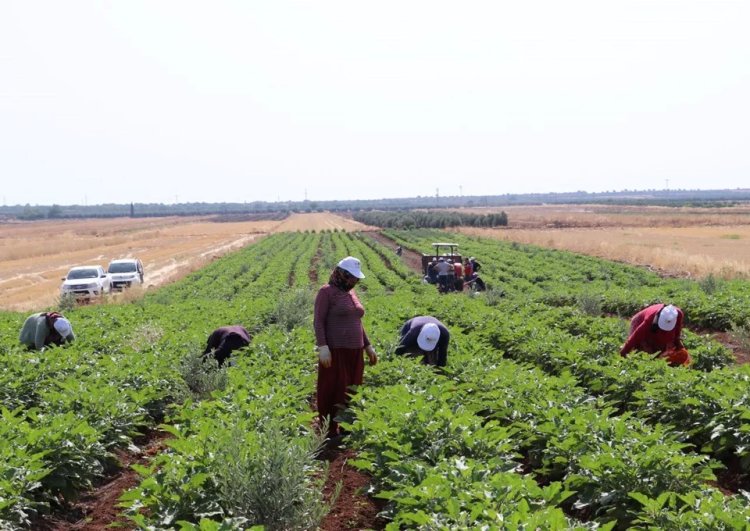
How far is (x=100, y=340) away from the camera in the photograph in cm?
1103

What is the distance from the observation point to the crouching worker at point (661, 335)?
823 centimetres

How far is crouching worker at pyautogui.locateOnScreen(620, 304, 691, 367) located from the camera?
8234mm

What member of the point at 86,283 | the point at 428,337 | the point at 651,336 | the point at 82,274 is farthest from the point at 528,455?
the point at 82,274

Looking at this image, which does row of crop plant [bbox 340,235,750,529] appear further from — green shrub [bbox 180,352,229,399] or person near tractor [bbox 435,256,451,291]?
person near tractor [bbox 435,256,451,291]

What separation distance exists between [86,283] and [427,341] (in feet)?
66.2

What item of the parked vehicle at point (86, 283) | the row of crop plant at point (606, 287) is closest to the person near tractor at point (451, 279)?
the row of crop plant at point (606, 287)

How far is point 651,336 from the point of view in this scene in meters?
8.58

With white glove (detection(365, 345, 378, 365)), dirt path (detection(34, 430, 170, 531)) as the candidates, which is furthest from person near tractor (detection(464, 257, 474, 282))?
dirt path (detection(34, 430, 170, 531))

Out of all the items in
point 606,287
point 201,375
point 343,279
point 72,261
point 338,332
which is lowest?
point 72,261

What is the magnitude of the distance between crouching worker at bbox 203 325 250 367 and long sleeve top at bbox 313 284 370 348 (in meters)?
2.60

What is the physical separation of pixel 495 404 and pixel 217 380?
3351mm

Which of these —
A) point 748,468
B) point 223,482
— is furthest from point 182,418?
point 748,468

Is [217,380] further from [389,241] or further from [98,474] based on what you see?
[389,241]

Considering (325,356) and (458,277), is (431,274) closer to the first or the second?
(458,277)
